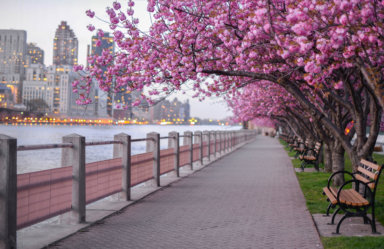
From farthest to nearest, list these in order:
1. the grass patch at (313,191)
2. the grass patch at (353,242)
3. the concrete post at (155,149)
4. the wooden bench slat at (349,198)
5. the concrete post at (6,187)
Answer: the concrete post at (155,149)
the grass patch at (313,191)
the wooden bench slat at (349,198)
the grass patch at (353,242)
the concrete post at (6,187)

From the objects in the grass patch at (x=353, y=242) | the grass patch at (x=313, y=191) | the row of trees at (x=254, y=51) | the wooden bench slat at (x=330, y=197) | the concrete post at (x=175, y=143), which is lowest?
the grass patch at (x=313, y=191)

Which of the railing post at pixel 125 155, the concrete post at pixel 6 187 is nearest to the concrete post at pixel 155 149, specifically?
the railing post at pixel 125 155

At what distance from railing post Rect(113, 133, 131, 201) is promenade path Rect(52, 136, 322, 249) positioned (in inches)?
17.8

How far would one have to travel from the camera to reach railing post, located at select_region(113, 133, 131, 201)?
962 cm

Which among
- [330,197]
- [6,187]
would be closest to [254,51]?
[330,197]

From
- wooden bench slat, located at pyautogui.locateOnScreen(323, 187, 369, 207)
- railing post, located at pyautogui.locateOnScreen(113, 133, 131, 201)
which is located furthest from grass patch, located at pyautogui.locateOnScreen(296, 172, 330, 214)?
railing post, located at pyautogui.locateOnScreen(113, 133, 131, 201)

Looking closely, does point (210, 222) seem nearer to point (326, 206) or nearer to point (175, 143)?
point (326, 206)

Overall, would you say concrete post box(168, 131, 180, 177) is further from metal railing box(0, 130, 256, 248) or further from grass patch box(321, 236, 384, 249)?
grass patch box(321, 236, 384, 249)

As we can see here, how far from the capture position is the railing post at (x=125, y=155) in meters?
9.62

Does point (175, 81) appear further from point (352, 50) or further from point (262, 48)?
point (352, 50)

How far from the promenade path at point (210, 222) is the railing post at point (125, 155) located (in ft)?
1.48

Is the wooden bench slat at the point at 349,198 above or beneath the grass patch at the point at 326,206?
above

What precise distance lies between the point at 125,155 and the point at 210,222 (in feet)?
9.12

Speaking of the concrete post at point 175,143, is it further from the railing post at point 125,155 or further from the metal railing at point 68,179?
the railing post at point 125,155
